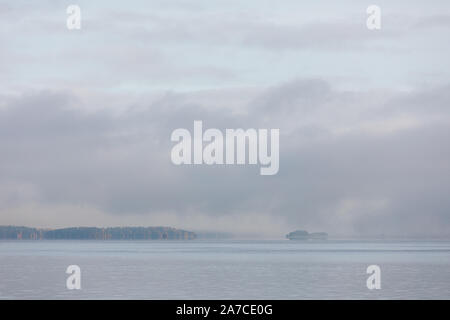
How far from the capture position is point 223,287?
6512cm

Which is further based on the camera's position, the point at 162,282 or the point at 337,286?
the point at 162,282

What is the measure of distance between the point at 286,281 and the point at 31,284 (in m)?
26.6

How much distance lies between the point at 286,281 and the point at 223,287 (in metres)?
10.5
